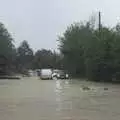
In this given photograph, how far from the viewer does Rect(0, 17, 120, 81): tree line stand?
57.4 m

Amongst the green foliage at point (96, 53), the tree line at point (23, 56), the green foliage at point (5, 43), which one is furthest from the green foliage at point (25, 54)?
the green foliage at point (96, 53)

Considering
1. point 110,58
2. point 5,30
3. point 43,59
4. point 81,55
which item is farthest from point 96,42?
point 43,59

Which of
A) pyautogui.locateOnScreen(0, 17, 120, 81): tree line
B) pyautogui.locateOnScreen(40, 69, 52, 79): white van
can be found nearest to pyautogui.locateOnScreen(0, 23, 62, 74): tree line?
pyautogui.locateOnScreen(0, 17, 120, 81): tree line

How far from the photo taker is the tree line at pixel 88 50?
57.4 meters

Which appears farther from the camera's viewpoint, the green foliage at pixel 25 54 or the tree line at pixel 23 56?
the green foliage at pixel 25 54

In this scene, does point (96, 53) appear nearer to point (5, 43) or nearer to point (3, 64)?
point (3, 64)

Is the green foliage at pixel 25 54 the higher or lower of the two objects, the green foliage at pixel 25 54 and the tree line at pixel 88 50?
the higher

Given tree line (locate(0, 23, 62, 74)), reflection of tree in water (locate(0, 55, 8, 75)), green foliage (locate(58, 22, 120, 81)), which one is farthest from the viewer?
tree line (locate(0, 23, 62, 74))

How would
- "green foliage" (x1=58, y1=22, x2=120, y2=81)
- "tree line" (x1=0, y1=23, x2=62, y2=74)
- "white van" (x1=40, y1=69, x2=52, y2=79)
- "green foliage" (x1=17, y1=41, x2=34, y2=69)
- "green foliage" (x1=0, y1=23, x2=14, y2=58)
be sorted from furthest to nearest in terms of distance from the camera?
1. "green foliage" (x1=17, y1=41, x2=34, y2=69)
2. "tree line" (x1=0, y1=23, x2=62, y2=74)
3. "green foliage" (x1=0, y1=23, x2=14, y2=58)
4. "white van" (x1=40, y1=69, x2=52, y2=79)
5. "green foliage" (x1=58, y1=22, x2=120, y2=81)

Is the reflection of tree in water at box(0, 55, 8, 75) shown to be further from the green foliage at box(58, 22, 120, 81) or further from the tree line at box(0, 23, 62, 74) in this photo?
the green foliage at box(58, 22, 120, 81)

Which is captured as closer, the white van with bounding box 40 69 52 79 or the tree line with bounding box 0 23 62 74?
the white van with bounding box 40 69 52 79

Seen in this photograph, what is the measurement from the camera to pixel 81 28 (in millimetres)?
83500

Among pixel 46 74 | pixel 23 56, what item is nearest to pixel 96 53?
pixel 46 74

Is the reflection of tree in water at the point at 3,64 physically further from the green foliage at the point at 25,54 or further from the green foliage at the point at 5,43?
the green foliage at the point at 25,54
